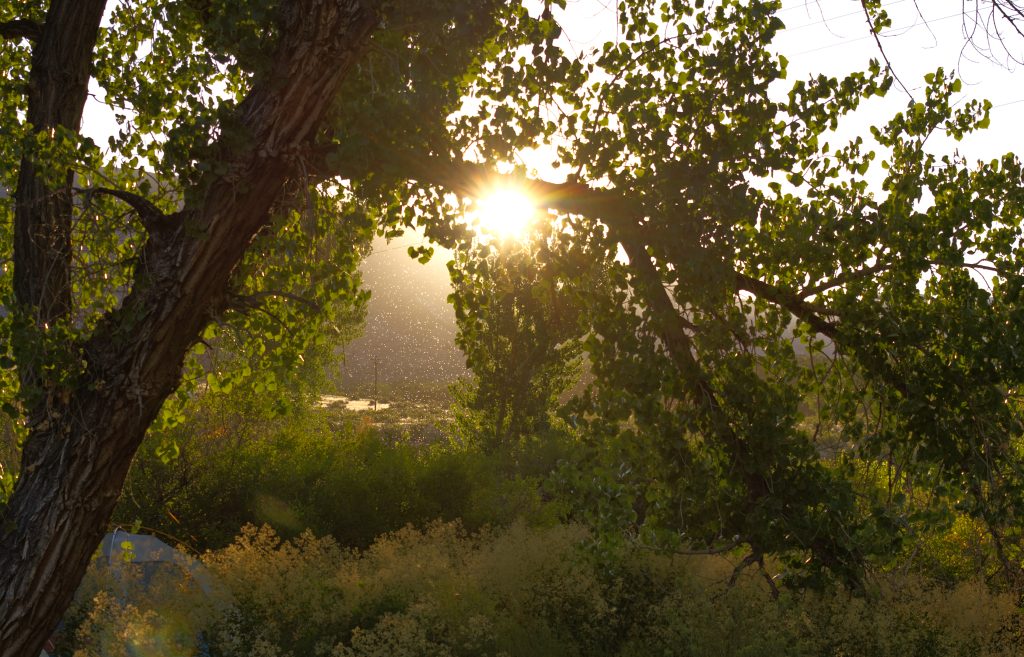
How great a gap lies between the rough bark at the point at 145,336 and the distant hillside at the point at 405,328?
291 feet

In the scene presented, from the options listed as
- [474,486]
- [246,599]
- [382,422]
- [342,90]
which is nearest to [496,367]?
[474,486]

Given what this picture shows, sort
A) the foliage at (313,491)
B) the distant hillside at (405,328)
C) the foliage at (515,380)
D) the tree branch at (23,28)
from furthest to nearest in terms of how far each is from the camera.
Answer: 1. the distant hillside at (405,328)
2. the foliage at (515,380)
3. the foliage at (313,491)
4. the tree branch at (23,28)

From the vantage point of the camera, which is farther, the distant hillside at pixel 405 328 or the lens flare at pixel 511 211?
the distant hillside at pixel 405 328

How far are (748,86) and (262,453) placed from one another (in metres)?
10.8

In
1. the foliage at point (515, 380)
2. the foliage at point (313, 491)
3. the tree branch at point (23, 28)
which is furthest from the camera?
the foliage at point (515, 380)

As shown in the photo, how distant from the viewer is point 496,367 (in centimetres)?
1962

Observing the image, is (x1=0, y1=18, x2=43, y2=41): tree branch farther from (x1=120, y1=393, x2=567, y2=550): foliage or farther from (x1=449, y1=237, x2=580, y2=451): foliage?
(x1=449, y1=237, x2=580, y2=451): foliage

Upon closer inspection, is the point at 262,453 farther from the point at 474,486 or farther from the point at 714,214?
the point at 714,214

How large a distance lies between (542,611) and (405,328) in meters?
118

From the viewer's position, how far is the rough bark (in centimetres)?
446

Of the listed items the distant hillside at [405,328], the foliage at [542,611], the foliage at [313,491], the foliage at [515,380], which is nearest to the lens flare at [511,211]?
the foliage at [542,611]

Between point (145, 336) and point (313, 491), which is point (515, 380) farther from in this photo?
point (145, 336)

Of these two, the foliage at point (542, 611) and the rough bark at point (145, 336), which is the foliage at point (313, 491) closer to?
the foliage at point (542, 611)

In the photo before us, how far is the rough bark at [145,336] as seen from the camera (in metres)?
4.46
